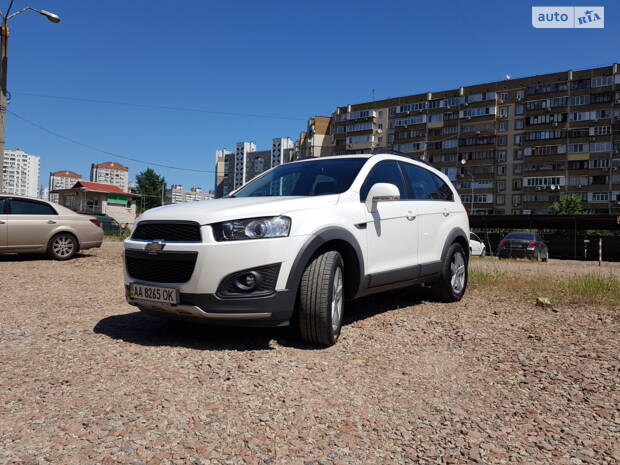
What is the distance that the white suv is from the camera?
3.45m

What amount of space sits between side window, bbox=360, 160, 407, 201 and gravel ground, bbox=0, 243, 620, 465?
1354 mm

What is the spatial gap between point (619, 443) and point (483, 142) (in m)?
73.1

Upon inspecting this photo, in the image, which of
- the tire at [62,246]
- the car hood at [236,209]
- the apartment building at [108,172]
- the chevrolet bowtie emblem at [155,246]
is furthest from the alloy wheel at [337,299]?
the apartment building at [108,172]

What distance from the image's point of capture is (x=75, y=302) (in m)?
5.71

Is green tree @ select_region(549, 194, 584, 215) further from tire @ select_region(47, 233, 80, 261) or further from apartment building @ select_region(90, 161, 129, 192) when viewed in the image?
apartment building @ select_region(90, 161, 129, 192)

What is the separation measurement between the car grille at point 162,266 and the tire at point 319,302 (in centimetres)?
88

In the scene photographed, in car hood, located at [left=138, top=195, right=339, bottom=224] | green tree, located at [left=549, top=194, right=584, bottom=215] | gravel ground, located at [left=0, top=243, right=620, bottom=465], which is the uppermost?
green tree, located at [left=549, top=194, right=584, bottom=215]

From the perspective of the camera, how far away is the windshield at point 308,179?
4.44 meters

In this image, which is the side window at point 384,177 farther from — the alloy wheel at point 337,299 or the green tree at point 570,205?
the green tree at point 570,205

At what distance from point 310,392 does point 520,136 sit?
238 ft

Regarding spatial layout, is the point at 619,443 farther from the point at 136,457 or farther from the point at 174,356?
the point at 174,356

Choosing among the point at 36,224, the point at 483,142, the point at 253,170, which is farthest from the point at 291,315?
the point at 253,170

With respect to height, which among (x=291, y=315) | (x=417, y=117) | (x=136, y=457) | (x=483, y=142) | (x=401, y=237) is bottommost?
(x=136, y=457)

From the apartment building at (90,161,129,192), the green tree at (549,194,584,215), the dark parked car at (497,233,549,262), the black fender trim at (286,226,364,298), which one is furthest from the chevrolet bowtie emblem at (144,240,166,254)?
the apartment building at (90,161,129,192)
